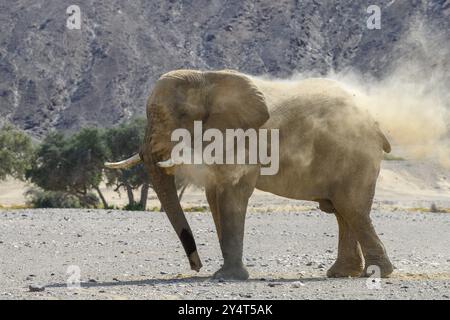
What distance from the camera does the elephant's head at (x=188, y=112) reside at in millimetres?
15133

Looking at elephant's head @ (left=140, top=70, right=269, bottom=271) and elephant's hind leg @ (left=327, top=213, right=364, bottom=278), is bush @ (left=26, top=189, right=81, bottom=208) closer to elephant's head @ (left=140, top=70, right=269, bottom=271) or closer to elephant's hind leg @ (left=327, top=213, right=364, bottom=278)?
elephant's hind leg @ (left=327, top=213, right=364, bottom=278)

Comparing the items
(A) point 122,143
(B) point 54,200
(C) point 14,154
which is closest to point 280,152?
(A) point 122,143

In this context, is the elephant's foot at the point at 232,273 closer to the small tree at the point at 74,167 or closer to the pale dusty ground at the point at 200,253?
the pale dusty ground at the point at 200,253

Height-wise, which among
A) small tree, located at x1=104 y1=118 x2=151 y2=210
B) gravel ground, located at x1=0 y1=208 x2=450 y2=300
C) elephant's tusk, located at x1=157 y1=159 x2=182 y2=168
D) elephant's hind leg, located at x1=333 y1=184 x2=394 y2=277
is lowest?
small tree, located at x1=104 y1=118 x2=151 y2=210

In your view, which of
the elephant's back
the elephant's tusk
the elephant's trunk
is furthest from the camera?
the elephant's back

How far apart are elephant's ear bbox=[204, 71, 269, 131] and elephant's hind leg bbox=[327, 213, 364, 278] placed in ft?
7.38

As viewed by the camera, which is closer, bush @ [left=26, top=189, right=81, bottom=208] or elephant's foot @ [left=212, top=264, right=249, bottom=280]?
elephant's foot @ [left=212, top=264, right=249, bottom=280]

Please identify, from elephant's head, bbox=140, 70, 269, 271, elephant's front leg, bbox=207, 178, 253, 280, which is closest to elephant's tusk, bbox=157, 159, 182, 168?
elephant's head, bbox=140, 70, 269, 271

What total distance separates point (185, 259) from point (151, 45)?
74.4 metres

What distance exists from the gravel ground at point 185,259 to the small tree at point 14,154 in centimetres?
2654

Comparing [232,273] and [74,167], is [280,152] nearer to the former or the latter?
[232,273]

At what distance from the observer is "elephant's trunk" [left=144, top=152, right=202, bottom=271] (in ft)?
49.9

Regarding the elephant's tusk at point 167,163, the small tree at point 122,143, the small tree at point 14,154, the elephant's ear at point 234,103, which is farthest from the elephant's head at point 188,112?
the small tree at point 14,154

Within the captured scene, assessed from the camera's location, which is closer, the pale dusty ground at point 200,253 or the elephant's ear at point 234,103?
the pale dusty ground at point 200,253
